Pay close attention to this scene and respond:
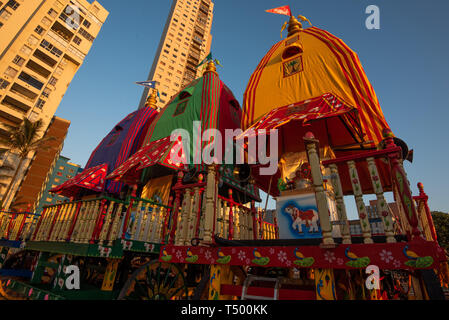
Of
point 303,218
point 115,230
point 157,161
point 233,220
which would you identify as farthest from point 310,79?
point 115,230

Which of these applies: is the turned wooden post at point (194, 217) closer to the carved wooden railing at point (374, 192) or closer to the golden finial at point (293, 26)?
the carved wooden railing at point (374, 192)

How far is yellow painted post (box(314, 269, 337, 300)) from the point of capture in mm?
2004

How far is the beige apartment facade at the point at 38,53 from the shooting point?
90.7ft

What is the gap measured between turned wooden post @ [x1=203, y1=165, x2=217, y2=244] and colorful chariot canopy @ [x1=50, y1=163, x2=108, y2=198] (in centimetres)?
641

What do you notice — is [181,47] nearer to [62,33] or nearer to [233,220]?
[62,33]

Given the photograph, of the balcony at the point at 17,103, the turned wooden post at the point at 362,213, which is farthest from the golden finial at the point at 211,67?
the balcony at the point at 17,103

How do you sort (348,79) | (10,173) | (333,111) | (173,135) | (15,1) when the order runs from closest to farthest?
(333,111) < (348,79) < (173,135) < (10,173) < (15,1)

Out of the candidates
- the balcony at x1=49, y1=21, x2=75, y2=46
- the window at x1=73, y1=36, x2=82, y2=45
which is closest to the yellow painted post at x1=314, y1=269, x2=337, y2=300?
the balcony at x1=49, y1=21, x2=75, y2=46

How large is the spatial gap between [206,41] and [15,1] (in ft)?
115

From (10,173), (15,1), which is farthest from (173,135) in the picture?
(15,1)

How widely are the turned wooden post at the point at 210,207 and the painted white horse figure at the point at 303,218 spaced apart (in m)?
2.34
